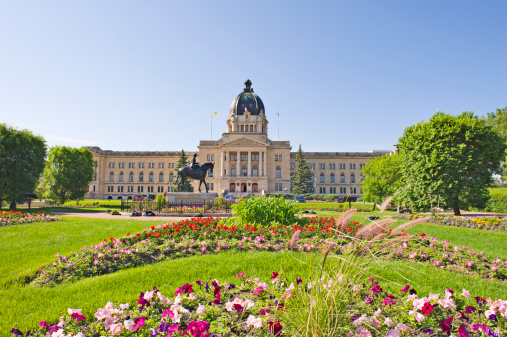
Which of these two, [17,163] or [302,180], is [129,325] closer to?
[17,163]

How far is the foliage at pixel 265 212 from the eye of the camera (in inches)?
477

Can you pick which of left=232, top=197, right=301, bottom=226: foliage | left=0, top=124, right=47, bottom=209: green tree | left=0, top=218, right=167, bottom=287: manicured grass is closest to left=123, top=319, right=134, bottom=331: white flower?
left=0, top=218, right=167, bottom=287: manicured grass

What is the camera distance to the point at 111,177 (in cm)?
8975

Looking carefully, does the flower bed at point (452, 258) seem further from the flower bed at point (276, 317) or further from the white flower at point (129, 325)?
the white flower at point (129, 325)

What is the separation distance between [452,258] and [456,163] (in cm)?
2050

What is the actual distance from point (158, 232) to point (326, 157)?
8196 centimetres

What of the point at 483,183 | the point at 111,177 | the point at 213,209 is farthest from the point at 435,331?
the point at 111,177

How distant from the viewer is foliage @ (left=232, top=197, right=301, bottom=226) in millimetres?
12109

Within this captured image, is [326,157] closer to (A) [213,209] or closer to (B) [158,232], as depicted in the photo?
(A) [213,209]

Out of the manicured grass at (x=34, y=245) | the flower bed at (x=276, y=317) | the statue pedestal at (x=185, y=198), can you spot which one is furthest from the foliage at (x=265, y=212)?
the statue pedestal at (x=185, y=198)

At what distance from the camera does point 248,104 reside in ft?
282

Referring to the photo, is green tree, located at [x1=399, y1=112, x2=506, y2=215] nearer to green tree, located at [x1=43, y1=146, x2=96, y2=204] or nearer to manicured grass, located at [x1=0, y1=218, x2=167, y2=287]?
manicured grass, located at [x1=0, y1=218, x2=167, y2=287]

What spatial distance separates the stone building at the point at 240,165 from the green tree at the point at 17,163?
4428cm

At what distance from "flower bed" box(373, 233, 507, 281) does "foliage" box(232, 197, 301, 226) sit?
4.58 meters
